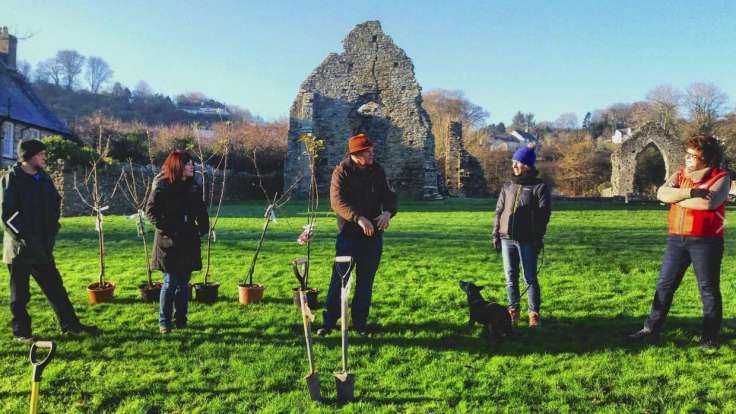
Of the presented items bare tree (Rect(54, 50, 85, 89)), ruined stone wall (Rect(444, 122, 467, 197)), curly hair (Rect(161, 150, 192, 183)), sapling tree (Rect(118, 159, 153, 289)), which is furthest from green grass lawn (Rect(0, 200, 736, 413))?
bare tree (Rect(54, 50, 85, 89))

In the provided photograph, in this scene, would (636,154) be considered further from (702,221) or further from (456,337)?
(456,337)

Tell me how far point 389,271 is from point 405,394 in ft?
13.4

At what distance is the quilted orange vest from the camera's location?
13.9ft

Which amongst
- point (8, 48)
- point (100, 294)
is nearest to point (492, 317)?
point (100, 294)

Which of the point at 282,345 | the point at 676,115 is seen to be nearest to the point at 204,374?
the point at 282,345

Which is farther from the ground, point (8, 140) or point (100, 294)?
point (8, 140)

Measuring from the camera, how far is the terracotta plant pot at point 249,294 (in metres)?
5.96

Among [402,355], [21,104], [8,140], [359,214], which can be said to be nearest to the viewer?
[402,355]

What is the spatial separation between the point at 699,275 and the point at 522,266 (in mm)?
1457

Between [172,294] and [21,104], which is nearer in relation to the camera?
[172,294]

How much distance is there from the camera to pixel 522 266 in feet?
16.6

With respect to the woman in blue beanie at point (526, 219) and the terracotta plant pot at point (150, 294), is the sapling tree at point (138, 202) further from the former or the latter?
the woman in blue beanie at point (526, 219)

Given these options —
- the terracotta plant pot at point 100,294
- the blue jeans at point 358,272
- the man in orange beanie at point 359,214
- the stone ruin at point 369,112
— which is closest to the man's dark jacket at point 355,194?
the man in orange beanie at point 359,214

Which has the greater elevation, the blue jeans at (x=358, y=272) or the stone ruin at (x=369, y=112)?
the stone ruin at (x=369, y=112)
